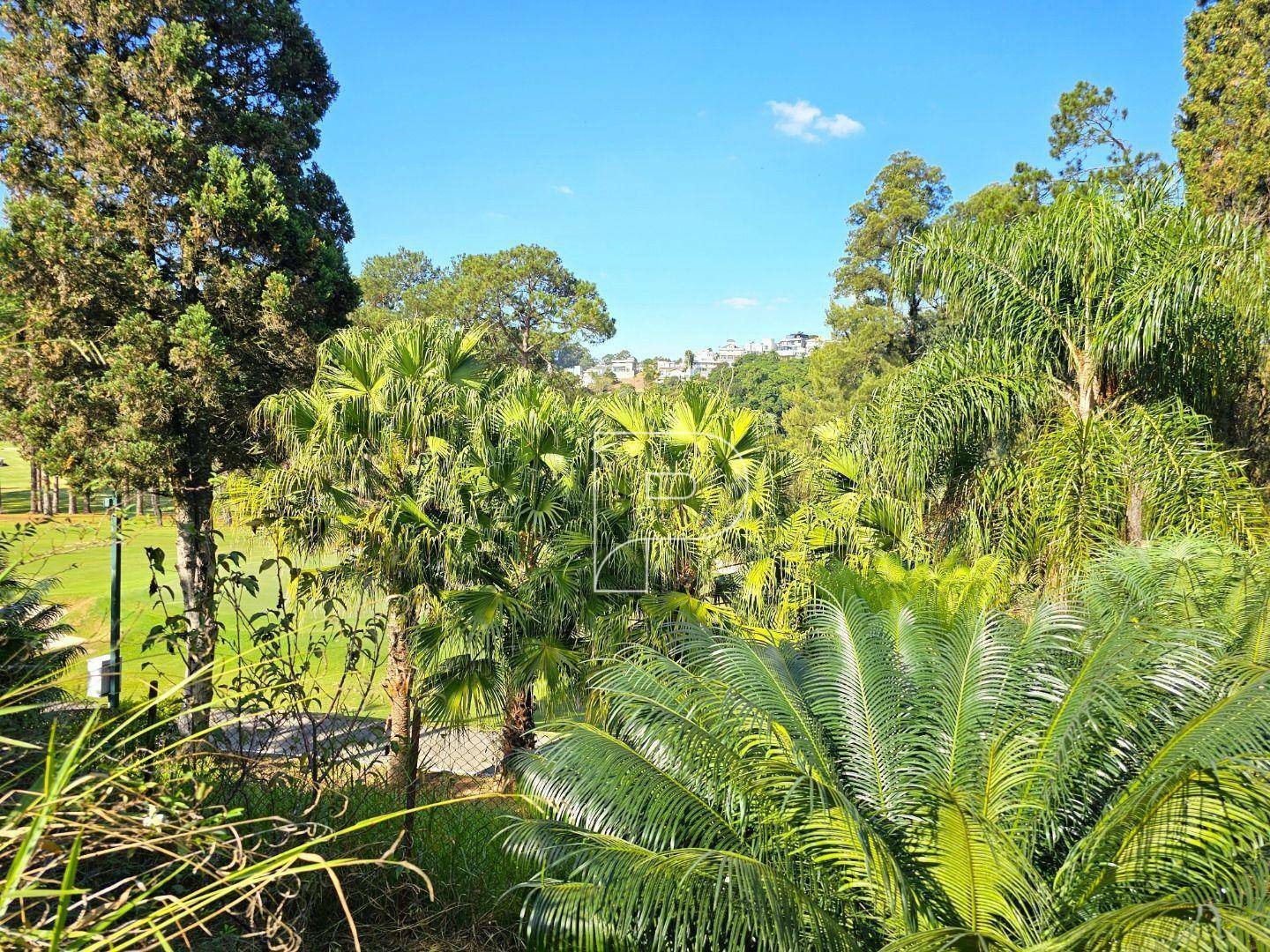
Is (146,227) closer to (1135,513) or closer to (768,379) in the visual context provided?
(1135,513)

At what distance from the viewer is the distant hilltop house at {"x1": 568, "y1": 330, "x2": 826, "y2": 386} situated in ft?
106

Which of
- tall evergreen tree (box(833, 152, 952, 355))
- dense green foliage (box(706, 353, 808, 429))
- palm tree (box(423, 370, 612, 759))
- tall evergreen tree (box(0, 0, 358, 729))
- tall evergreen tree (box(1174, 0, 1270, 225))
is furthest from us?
dense green foliage (box(706, 353, 808, 429))

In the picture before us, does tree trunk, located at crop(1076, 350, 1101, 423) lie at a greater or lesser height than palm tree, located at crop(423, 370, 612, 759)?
greater

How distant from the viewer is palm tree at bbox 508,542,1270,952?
230 centimetres

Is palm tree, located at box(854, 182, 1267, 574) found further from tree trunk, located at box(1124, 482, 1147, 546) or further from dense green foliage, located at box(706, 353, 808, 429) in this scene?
dense green foliage, located at box(706, 353, 808, 429)

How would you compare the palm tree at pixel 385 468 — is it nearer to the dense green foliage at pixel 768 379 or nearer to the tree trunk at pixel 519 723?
the tree trunk at pixel 519 723

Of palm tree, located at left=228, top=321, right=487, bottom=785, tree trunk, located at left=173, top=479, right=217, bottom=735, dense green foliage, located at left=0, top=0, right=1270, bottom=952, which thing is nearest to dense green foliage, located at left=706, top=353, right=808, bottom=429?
dense green foliage, located at left=0, top=0, right=1270, bottom=952

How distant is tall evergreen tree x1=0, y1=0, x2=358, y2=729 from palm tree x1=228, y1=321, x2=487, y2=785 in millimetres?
2189

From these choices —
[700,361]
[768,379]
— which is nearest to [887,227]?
[768,379]

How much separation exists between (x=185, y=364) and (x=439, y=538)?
185 inches

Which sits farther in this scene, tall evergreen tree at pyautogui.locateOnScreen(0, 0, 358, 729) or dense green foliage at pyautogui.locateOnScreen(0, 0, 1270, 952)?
tall evergreen tree at pyautogui.locateOnScreen(0, 0, 358, 729)

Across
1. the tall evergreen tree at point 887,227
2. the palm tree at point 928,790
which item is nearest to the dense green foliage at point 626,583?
the palm tree at point 928,790

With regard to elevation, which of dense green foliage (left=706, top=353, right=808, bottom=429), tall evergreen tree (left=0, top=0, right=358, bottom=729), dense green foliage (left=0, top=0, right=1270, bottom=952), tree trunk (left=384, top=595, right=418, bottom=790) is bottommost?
tree trunk (left=384, top=595, right=418, bottom=790)

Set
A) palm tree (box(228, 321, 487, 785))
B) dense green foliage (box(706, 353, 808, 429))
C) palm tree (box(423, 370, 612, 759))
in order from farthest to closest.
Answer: dense green foliage (box(706, 353, 808, 429)) < palm tree (box(228, 321, 487, 785)) < palm tree (box(423, 370, 612, 759))
